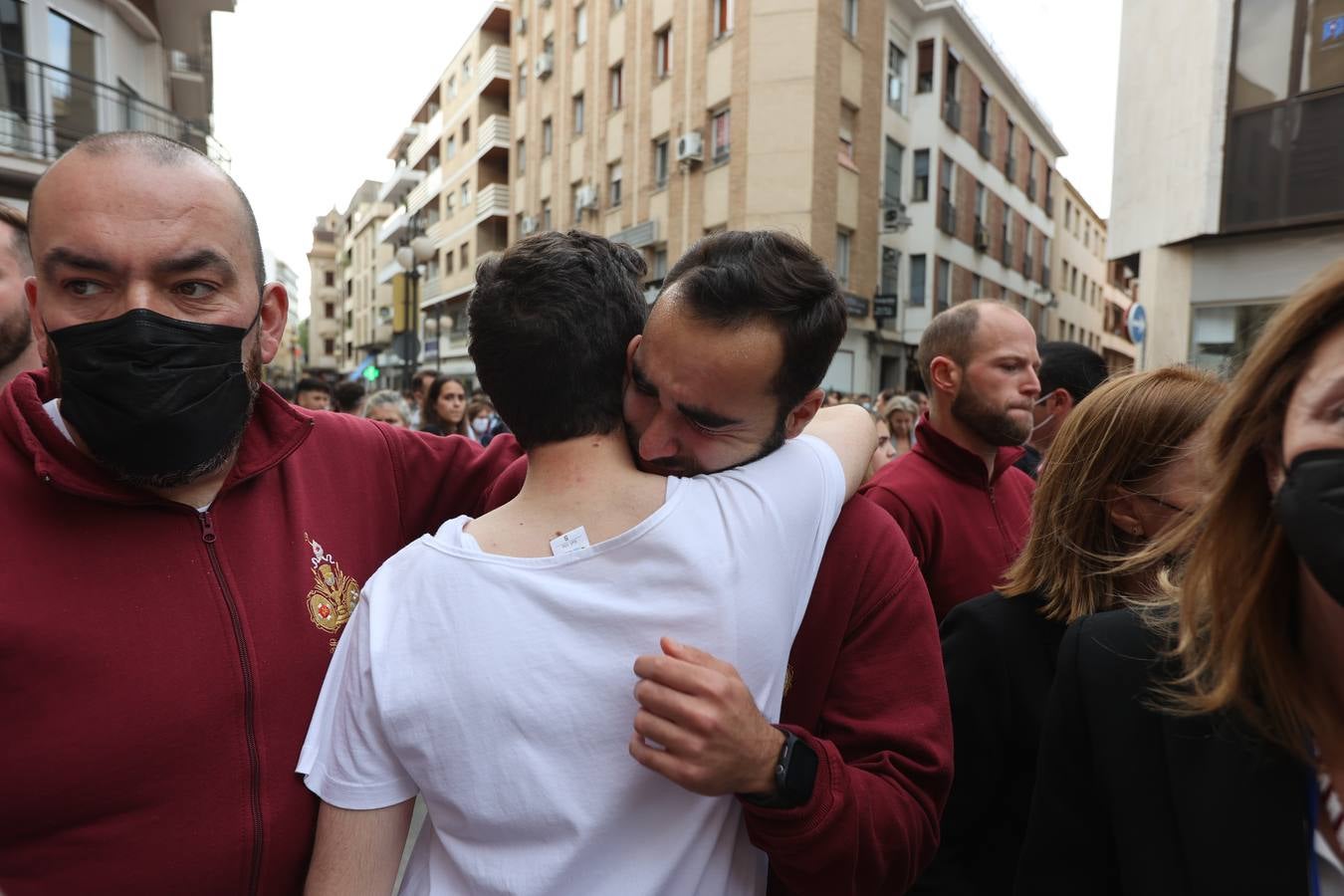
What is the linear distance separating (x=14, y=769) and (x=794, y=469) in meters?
1.36

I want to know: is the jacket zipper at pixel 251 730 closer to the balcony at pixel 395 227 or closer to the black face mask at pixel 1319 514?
the black face mask at pixel 1319 514

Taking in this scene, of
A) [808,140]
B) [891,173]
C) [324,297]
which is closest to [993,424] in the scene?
[808,140]

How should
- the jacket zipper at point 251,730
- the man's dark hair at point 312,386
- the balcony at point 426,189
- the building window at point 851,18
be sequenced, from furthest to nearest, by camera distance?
the balcony at point 426,189, the building window at point 851,18, the man's dark hair at point 312,386, the jacket zipper at point 251,730

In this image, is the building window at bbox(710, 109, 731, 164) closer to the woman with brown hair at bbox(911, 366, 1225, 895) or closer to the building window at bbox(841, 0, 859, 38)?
the building window at bbox(841, 0, 859, 38)

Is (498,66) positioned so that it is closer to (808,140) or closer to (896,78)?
(896,78)

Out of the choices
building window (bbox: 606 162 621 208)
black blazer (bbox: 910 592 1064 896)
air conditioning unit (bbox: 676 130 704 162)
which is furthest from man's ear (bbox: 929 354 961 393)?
building window (bbox: 606 162 621 208)

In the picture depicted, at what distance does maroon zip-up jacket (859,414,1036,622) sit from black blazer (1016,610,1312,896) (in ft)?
4.51

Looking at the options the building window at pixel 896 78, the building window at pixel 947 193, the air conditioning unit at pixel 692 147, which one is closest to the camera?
the air conditioning unit at pixel 692 147

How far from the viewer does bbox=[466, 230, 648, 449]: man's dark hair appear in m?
1.35

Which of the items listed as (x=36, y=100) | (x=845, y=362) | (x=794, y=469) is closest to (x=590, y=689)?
(x=794, y=469)

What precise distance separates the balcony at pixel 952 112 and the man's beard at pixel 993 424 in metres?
21.4

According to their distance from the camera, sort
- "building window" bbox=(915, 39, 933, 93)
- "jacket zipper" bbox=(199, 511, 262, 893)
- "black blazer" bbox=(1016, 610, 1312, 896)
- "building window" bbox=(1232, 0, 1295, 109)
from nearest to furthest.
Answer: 1. "black blazer" bbox=(1016, 610, 1312, 896)
2. "jacket zipper" bbox=(199, 511, 262, 893)
3. "building window" bbox=(1232, 0, 1295, 109)
4. "building window" bbox=(915, 39, 933, 93)

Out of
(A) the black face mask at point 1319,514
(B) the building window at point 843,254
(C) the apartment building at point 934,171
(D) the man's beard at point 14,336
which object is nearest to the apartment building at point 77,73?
(D) the man's beard at point 14,336

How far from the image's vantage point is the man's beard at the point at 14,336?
97.2 inches
